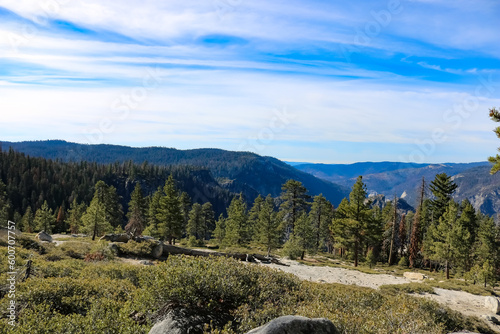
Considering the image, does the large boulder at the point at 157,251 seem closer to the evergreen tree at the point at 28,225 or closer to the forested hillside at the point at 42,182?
the evergreen tree at the point at 28,225

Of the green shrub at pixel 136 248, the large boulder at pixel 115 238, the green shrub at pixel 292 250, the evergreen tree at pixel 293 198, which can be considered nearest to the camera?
the green shrub at pixel 136 248

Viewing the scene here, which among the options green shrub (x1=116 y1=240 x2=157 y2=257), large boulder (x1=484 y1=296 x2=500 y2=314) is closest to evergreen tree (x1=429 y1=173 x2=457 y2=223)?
large boulder (x1=484 y1=296 x2=500 y2=314)

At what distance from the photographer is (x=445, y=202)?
4994 centimetres

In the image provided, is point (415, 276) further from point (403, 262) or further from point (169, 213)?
point (169, 213)

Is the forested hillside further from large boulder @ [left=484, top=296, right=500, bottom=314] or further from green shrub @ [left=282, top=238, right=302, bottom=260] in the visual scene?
large boulder @ [left=484, top=296, right=500, bottom=314]

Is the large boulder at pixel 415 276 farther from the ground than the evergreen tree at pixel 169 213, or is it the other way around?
the evergreen tree at pixel 169 213

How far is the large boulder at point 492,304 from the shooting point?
61.5ft

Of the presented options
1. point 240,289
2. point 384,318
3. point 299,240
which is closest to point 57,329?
point 240,289

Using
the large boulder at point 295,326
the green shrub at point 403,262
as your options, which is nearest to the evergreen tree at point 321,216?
the green shrub at point 403,262

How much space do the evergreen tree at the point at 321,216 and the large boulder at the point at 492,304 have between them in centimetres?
4083

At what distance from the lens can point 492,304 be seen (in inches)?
750

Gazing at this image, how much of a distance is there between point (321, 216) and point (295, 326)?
61237 mm

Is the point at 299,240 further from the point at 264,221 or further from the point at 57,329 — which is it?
the point at 57,329

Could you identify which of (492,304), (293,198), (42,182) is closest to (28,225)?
(293,198)
